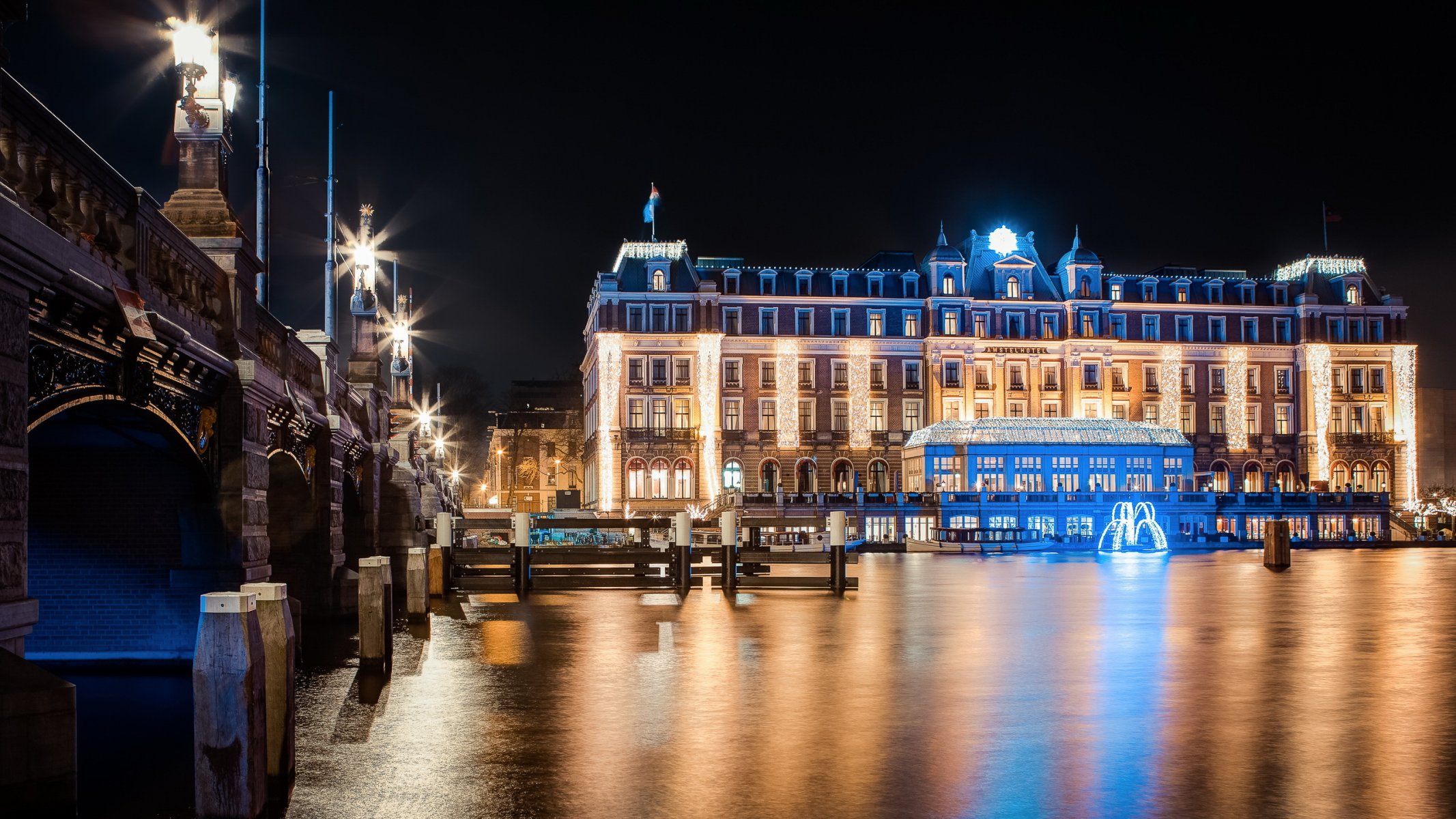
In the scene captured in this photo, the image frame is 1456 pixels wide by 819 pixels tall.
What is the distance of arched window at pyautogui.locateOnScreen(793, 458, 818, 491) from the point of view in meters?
92.8

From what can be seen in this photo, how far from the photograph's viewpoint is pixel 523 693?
50.8 ft

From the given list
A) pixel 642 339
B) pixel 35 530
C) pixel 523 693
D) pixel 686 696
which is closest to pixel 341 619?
pixel 35 530

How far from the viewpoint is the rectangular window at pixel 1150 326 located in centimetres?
9800

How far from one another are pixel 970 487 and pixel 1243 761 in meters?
71.9

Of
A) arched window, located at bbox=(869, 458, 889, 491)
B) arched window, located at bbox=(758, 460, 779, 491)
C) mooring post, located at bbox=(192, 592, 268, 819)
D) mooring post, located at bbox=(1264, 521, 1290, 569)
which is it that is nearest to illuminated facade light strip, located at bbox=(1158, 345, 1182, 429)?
arched window, located at bbox=(869, 458, 889, 491)

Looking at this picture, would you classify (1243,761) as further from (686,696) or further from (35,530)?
(35,530)

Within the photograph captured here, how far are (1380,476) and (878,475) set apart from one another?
131 ft

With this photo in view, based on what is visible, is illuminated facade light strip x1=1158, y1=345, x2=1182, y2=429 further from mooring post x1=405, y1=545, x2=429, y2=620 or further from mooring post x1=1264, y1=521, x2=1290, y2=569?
mooring post x1=405, y1=545, x2=429, y2=620

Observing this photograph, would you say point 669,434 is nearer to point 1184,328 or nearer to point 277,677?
point 1184,328

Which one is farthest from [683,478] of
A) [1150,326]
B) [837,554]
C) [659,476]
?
[837,554]

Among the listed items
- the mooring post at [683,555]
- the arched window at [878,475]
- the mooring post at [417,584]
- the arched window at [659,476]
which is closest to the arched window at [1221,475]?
the arched window at [878,475]

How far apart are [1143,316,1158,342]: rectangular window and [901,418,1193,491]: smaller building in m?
13.5

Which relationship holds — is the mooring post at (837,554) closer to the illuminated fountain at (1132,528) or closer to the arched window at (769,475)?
the illuminated fountain at (1132,528)

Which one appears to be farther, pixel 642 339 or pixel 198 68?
pixel 642 339
